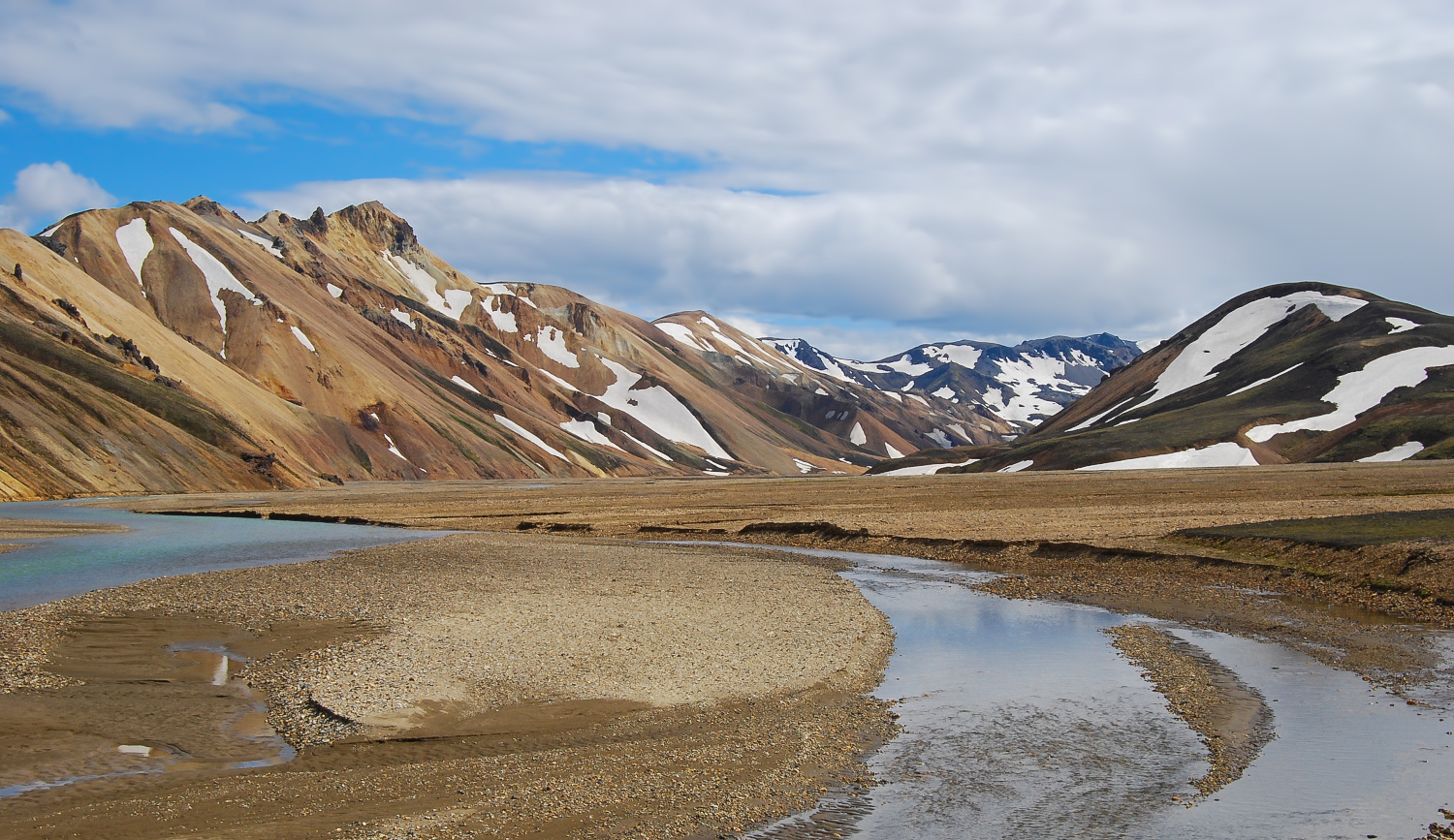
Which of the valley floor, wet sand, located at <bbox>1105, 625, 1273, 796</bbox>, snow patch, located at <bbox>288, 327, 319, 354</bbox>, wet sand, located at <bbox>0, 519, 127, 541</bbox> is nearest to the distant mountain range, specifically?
snow patch, located at <bbox>288, 327, 319, 354</bbox>

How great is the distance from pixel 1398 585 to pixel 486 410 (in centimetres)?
16952

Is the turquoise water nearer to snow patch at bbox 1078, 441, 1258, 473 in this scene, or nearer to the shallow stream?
the shallow stream

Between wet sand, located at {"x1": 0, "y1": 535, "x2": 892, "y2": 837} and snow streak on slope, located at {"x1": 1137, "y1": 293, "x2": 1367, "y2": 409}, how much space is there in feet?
523

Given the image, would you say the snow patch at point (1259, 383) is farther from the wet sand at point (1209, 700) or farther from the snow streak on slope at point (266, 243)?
the snow streak on slope at point (266, 243)

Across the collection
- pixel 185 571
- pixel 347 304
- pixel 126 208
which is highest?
pixel 126 208

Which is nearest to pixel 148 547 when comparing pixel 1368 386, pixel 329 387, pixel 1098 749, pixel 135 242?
pixel 1098 749

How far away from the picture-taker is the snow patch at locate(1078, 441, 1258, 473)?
374 feet

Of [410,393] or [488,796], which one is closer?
[488,796]

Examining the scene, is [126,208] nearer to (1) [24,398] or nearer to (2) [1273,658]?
(1) [24,398]

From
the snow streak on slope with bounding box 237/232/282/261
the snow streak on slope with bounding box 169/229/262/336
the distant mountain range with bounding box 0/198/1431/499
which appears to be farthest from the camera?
the snow streak on slope with bounding box 237/232/282/261

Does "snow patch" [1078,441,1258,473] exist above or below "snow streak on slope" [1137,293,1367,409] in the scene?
below

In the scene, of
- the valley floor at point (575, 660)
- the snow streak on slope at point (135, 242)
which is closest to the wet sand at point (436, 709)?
the valley floor at point (575, 660)

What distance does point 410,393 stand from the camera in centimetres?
16525

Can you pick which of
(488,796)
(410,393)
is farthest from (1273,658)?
(410,393)
